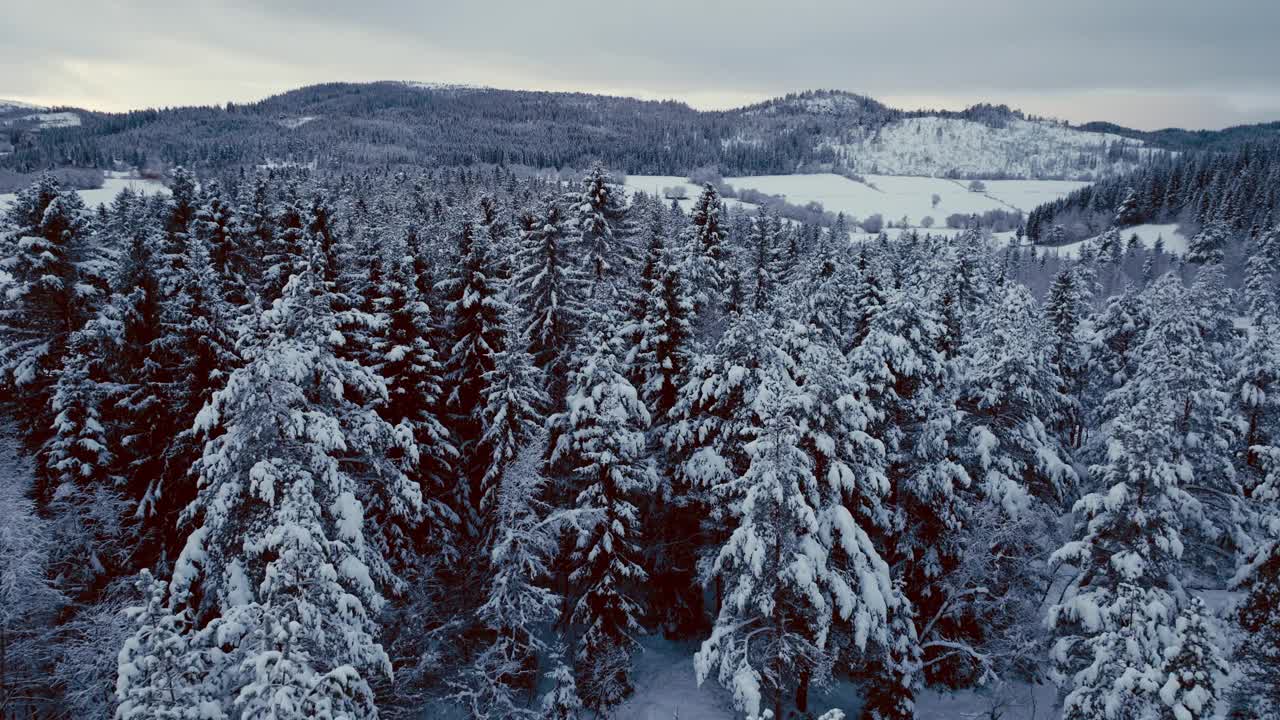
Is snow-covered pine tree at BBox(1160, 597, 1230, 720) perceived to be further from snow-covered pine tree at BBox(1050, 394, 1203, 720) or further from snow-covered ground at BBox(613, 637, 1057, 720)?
snow-covered ground at BBox(613, 637, 1057, 720)

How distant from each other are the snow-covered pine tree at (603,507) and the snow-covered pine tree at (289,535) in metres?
5.32

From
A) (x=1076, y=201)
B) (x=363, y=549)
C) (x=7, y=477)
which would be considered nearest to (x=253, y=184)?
(x=7, y=477)

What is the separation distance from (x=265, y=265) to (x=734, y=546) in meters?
27.6

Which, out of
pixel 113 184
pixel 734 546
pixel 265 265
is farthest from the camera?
pixel 113 184

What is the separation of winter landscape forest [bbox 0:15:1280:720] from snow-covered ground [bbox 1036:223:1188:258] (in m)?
→ 96.8

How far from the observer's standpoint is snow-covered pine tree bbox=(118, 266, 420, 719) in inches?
387

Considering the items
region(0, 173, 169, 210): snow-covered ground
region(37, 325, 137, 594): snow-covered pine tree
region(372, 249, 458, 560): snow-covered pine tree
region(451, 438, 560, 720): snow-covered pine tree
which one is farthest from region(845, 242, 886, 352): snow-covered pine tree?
region(0, 173, 169, 210): snow-covered ground

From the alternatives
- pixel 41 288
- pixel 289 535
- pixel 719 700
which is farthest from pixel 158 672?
pixel 41 288

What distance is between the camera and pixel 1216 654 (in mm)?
11875

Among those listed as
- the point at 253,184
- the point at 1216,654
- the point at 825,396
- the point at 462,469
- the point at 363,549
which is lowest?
the point at 462,469

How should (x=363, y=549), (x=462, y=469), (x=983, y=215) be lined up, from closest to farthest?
(x=363, y=549) < (x=462, y=469) < (x=983, y=215)

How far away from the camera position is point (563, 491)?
71.9ft

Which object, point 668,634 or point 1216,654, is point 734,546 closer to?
point 1216,654

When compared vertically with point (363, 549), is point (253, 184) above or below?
above
